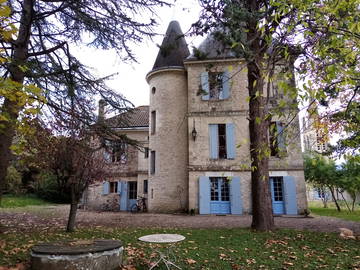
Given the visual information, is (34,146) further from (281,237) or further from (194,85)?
(194,85)

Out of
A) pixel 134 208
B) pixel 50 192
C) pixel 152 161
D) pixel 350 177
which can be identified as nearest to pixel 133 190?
pixel 134 208

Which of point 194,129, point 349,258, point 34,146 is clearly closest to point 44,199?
point 194,129

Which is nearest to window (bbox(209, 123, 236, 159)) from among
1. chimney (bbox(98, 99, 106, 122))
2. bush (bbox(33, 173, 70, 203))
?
chimney (bbox(98, 99, 106, 122))

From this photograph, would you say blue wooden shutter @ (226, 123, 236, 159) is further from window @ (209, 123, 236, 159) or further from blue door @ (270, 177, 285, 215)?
blue door @ (270, 177, 285, 215)

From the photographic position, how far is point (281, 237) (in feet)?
23.3

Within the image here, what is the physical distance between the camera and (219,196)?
14.7m

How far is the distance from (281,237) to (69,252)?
5.58 metres

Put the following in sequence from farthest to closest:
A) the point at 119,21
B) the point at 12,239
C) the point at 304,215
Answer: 1. the point at 304,215
2. the point at 119,21
3. the point at 12,239

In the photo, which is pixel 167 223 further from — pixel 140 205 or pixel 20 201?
pixel 20 201

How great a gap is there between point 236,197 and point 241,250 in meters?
8.81

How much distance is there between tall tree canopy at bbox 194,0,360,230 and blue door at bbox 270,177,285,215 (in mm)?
5843

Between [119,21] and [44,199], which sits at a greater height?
[119,21]

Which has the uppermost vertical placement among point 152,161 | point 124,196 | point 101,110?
point 101,110

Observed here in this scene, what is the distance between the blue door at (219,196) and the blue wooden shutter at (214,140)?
1.37 metres
